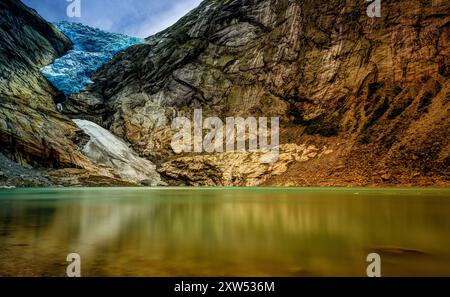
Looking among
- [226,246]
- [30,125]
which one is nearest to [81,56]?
[30,125]

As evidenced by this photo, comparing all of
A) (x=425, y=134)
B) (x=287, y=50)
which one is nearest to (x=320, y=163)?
(x=425, y=134)

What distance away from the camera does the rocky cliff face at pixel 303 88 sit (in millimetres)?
55250

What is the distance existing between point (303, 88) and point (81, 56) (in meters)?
68.7

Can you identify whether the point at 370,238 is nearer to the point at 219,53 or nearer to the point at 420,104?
the point at 420,104

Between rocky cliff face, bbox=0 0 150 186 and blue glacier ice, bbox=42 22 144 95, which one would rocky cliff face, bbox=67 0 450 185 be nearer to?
blue glacier ice, bbox=42 22 144 95

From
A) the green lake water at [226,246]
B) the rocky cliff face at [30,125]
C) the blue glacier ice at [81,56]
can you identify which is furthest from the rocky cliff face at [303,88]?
the green lake water at [226,246]

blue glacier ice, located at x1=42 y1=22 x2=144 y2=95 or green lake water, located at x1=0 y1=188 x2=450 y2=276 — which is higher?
blue glacier ice, located at x1=42 y1=22 x2=144 y2=95

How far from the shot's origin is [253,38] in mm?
80500

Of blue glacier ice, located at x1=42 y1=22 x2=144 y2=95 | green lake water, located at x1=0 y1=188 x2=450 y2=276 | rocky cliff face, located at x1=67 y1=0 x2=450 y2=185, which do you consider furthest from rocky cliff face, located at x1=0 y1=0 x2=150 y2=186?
green lake water, located at x1=0 y1=188 x2=450 y2=276

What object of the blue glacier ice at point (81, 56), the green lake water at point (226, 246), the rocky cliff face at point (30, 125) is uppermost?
the blue glacier ice at point (81, 56)

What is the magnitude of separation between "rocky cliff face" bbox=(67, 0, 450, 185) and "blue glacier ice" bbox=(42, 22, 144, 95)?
6.87 metres

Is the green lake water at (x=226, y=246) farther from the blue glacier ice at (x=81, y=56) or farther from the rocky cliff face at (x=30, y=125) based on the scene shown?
the blue glacier ice at (x=81, y=56)

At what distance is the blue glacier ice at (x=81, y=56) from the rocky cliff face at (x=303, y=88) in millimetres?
6869

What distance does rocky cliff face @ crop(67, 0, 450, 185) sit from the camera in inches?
2175
